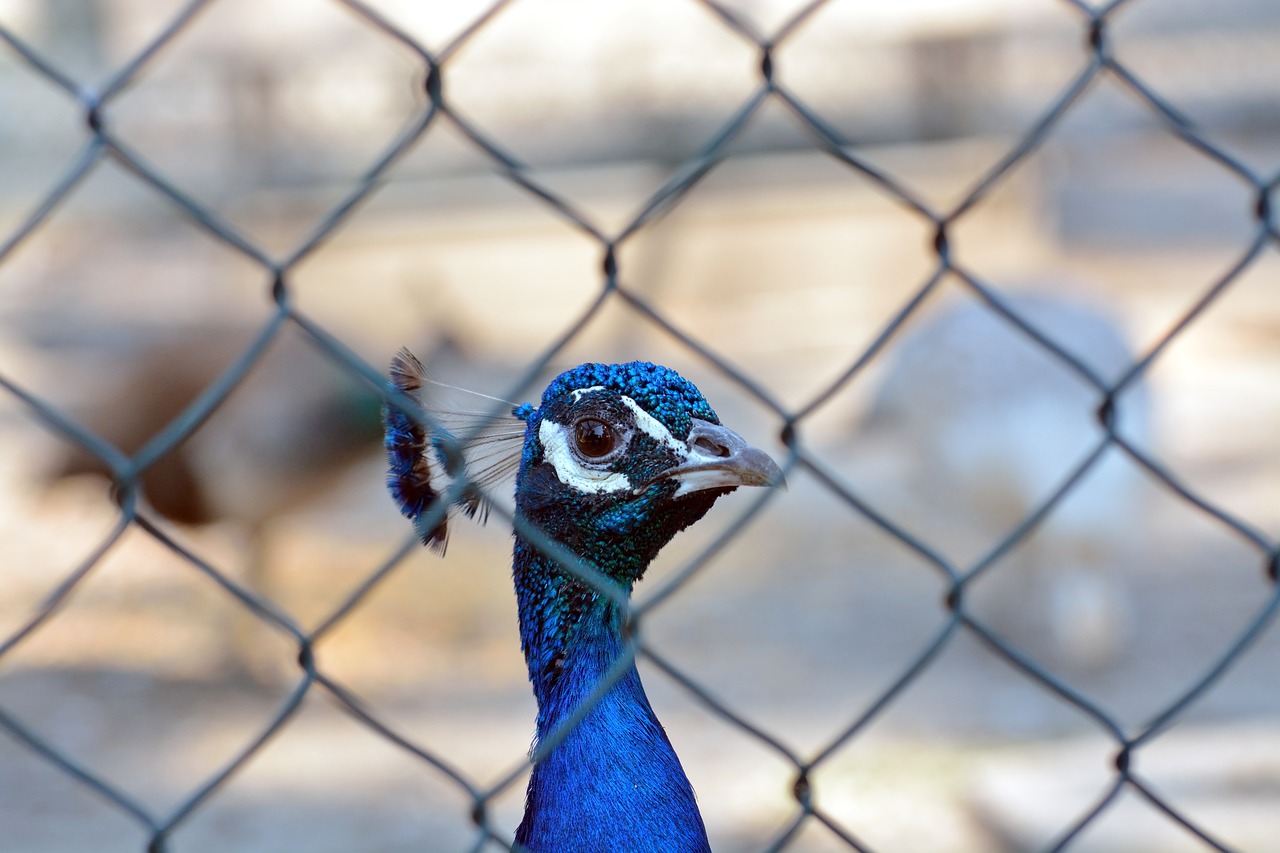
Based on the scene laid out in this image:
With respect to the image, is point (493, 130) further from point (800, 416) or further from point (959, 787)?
point (800, 416)

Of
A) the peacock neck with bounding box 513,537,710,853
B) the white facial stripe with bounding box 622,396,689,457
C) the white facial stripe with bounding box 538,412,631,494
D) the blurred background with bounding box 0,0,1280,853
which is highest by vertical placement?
the blurred background with bounding box 0,0,1280,853

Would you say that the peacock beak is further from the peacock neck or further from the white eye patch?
the peacock neck

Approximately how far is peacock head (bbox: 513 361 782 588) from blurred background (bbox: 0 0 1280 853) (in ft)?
0.71

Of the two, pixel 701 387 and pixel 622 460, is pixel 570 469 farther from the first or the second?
pixel 701 387

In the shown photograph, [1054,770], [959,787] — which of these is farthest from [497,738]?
[1054,770]

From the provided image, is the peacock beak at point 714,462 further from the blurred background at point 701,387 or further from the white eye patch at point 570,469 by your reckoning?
the blurred background at point 701,387

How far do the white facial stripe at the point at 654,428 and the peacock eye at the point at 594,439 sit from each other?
0.10 feet

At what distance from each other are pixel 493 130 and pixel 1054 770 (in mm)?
5112

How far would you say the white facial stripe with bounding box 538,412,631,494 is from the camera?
125cm

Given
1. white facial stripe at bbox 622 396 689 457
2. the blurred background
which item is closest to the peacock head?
white facial stripe at bbox 622 396 689 457

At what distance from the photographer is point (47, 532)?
5051 mm

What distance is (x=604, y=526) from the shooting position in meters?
1.27

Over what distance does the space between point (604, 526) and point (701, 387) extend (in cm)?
482

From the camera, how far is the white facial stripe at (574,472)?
125cm
